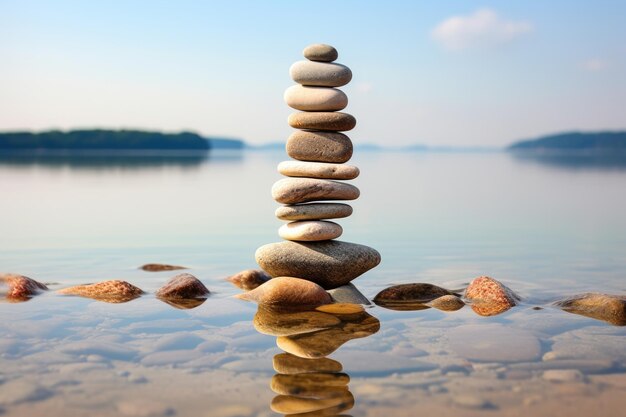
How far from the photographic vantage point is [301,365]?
6.80 metres

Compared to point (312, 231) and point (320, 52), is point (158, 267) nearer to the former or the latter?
point (312, 231)

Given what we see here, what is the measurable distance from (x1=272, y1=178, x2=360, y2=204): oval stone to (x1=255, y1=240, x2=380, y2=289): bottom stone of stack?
66 cm

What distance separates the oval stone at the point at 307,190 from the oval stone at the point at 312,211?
0.10m

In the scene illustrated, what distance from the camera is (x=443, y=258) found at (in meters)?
13.6

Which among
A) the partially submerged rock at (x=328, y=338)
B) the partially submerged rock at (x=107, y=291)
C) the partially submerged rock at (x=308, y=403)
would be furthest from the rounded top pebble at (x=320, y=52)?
the partially submerged rock at (x=308, y=403)

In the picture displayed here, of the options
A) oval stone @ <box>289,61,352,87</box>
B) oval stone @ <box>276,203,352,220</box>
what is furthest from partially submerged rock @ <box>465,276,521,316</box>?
oval stone @ <box>289,61,352,87</box>

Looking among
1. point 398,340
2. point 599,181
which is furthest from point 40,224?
point 599,181

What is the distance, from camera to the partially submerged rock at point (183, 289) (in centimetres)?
1023

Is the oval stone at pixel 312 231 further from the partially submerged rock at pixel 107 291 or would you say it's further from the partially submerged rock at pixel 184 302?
the partially submerged rock at pixel 107 291

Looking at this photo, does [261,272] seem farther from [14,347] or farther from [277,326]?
[14,347]

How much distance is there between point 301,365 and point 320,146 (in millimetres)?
4518

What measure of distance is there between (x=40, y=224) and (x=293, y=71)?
10.7 m

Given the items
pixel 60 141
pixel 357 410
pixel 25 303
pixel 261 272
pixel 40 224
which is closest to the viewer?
pixel 357 410

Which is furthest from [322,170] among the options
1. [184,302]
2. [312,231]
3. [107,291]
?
[107,291]
